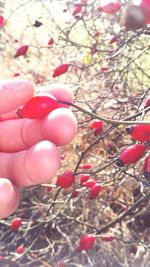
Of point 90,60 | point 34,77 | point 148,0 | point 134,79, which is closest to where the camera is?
point 148,0

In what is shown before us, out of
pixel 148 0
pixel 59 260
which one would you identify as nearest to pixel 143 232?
pixel 59 260

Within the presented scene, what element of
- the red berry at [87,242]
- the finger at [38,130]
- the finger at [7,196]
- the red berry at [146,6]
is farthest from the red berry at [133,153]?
the red berry at [87,242]

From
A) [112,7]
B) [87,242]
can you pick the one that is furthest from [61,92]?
[87,242]

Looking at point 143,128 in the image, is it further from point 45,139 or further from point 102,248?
point 102,248

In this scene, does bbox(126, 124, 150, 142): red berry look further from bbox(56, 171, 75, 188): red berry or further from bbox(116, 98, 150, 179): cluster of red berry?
bbox(56, 171, 75, 188): red berry

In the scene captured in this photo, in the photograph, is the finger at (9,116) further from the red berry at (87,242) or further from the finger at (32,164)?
the red berry at (87,242)

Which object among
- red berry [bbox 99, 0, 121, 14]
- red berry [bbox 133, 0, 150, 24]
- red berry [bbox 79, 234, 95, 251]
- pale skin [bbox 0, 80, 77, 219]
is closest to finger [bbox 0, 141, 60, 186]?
pale skin [bbox 0, 80, 77, 219]
